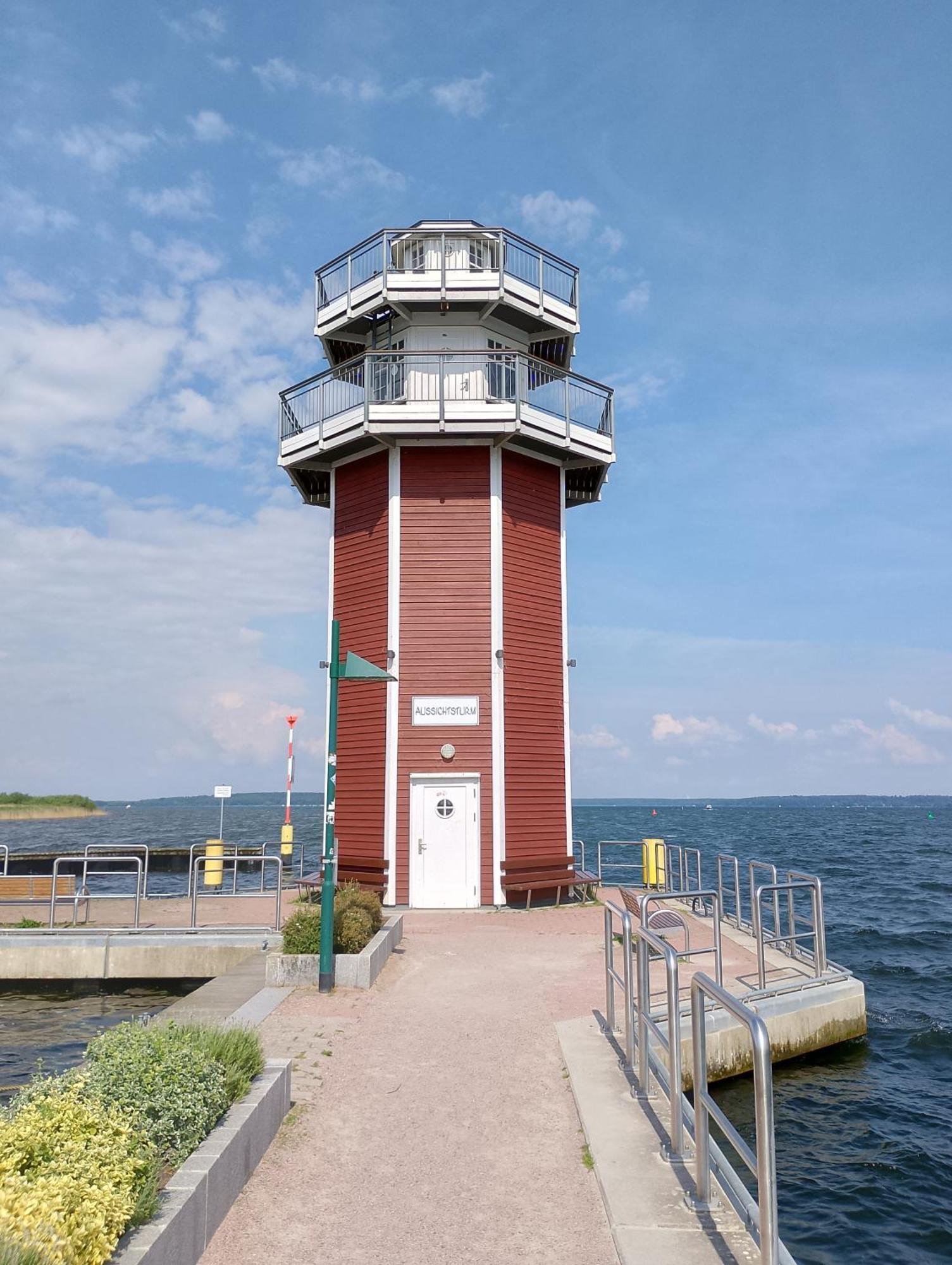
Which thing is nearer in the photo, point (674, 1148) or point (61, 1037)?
point (674, 1148)

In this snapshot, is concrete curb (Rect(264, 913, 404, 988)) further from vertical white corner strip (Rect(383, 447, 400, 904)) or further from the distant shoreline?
the distant shoreline

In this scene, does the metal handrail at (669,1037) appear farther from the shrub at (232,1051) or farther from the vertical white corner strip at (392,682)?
the vertical white corner strip at (392,682)

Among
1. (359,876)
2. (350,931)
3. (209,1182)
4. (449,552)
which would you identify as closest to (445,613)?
(449,552)

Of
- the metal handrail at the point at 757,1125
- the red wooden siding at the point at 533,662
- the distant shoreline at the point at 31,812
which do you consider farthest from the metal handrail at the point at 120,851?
the distant shoreline at the point at 31,812

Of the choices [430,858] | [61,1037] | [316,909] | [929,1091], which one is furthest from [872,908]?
[61,1037]

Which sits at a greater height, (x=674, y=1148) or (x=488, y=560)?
(x=488, y=560)

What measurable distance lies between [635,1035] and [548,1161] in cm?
222

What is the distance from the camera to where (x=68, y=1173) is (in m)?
4.06

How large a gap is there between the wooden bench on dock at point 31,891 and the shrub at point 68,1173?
12.9 metres

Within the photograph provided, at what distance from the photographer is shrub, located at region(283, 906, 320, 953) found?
37.6 feet

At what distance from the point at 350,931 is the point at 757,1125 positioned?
805 cm

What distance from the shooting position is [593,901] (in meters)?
19.4

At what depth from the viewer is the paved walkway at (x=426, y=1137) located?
511 cm

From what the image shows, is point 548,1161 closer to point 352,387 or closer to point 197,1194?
point 197,1194
